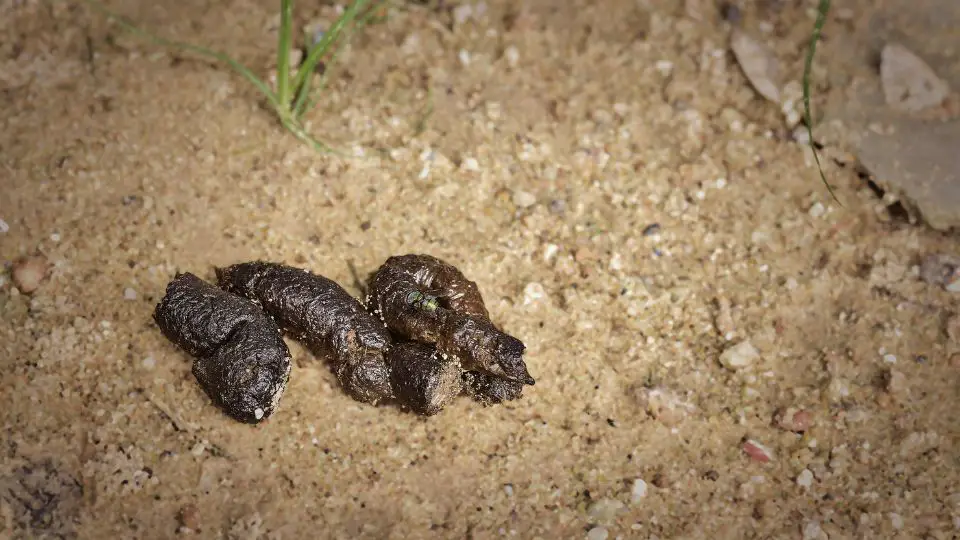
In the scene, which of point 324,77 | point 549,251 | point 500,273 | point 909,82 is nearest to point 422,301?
point 500,273

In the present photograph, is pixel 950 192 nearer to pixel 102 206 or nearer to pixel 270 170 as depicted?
pixel 270 170

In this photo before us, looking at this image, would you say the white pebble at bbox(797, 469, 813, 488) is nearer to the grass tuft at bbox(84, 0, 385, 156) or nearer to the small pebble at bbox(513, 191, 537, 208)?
the small pebble at bbox(513, 191, 537, 208)

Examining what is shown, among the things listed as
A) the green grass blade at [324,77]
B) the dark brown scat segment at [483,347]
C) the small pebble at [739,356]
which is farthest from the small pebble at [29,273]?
the small pebble at [739,356]

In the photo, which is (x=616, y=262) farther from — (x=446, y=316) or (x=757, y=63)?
(x=757, y=63)

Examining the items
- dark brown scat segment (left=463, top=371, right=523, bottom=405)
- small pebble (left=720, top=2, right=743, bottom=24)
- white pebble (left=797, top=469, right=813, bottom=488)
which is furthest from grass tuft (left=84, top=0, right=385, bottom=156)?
white pebble (left=797, top=469, right=813, bottom=488)

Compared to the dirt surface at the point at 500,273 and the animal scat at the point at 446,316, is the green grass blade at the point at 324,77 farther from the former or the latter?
the animal scat at the point at 446,316

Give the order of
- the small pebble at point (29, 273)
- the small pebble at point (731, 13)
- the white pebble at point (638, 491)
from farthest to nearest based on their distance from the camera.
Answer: the small pebble at point (731, 13) < the small pebble at point (29, 273) < the white pebble at point (638, 491)
